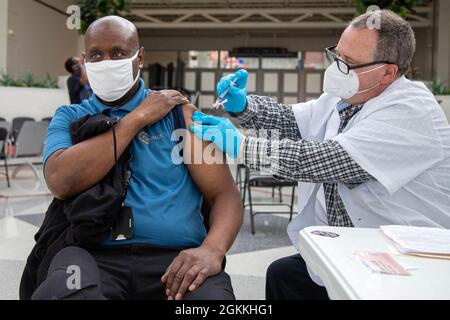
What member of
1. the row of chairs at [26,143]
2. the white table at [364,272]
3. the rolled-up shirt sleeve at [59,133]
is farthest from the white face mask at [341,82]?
the row of chairs at [26,143]

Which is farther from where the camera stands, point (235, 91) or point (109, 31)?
point (235, 91)

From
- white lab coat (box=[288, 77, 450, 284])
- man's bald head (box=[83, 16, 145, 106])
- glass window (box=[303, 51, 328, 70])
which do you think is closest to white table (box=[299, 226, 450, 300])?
white lab coat (box=[288, 77, 450, 284])

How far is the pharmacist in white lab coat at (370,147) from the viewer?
130 cm

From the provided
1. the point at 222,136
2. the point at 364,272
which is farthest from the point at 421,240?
the point at 222,136

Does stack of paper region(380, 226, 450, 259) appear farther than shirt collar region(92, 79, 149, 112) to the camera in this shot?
No

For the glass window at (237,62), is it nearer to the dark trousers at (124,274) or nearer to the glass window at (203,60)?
the glass window at (203,60)

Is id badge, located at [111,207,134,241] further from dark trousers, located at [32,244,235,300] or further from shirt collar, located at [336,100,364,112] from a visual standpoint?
shirt collar, located at [336,100,364,112]

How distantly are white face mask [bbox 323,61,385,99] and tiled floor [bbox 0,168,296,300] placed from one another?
1187mm

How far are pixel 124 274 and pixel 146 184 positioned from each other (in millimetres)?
253

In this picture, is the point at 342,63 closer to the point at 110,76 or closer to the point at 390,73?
the point at 390,73

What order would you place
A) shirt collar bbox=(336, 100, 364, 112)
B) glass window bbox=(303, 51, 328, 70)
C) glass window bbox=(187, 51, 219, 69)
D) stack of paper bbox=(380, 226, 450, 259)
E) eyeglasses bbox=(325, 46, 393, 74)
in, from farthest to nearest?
glass window bbox=(187, 51, 219, 69) < glass window bbox=(303, 51, 328, 70) < shirt collar bbox=(336, 100, 364, 112) < eyeglasses bbox=(325, 46, 393, 74) < stack of paper bbox=(380, 226, 450, 259)

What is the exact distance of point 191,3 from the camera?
13.3 metres

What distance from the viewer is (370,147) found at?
4.23 feet

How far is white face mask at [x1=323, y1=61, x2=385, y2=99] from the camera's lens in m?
1.46
